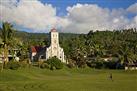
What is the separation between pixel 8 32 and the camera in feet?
243

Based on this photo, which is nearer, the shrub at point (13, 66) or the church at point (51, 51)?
the shrub at point (13, 66)

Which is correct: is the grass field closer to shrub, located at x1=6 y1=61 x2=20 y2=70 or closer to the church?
shrub, located at x1=6 y1=61 x2=20 y2=70

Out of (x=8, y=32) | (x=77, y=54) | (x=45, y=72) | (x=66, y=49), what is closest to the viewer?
(x=8, y=32)

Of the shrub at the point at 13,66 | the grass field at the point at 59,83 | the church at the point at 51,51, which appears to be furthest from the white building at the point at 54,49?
the shrub at the point at 13,66

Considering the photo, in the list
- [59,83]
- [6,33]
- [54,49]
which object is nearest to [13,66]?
[6,33]

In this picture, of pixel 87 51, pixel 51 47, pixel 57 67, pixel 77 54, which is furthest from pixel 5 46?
pixel 87 51

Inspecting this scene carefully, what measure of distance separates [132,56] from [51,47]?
3678 centimetres

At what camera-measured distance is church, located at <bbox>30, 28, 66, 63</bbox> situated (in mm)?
132750

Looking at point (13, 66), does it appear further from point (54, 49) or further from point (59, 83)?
point (54, 49)

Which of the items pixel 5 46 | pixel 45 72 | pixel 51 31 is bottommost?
pixel 45 72

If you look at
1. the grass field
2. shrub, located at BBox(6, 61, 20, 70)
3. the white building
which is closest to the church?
the white building

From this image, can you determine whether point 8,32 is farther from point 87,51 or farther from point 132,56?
point 87,51

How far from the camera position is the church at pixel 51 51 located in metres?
133

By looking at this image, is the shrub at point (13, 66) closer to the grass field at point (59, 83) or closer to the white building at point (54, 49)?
the grass field at point (59, 83)
